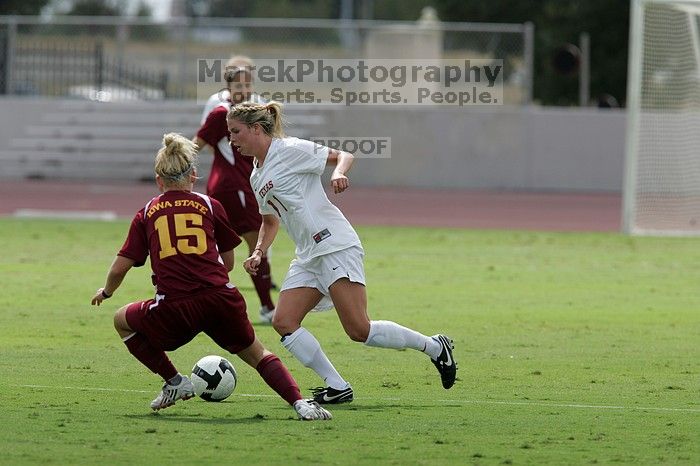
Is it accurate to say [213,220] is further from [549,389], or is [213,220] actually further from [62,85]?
[62,85]

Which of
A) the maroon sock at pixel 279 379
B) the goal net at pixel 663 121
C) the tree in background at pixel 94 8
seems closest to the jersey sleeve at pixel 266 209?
the maroon sock at pixel 279 379

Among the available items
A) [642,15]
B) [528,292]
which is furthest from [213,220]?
[642,15]

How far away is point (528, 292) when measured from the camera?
1381 centimetres

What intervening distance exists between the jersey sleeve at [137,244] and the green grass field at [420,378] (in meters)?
0.89

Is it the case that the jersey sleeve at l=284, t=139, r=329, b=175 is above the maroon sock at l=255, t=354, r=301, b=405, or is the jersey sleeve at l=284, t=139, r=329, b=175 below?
above

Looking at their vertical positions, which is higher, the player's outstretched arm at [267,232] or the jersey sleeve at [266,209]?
the jersey sleeve at [266,209]

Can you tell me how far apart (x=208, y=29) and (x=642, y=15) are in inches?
465

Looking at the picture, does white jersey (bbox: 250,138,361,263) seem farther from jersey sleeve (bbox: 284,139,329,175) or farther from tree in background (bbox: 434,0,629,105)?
tree in background (bbox: 434,0,629,105)

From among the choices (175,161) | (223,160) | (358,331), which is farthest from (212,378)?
(223,160)

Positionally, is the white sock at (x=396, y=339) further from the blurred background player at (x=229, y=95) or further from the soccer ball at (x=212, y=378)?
the blurred background player at (x=229, y=95)

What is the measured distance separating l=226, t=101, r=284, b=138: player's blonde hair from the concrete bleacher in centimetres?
2220

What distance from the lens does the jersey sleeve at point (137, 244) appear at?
7.40m

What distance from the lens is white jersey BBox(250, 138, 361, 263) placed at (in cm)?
787

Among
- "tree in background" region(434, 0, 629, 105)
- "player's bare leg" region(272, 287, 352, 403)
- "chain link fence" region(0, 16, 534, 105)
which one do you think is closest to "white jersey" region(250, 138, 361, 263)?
"player's bare leg" region(272, 287, 352, 403)
